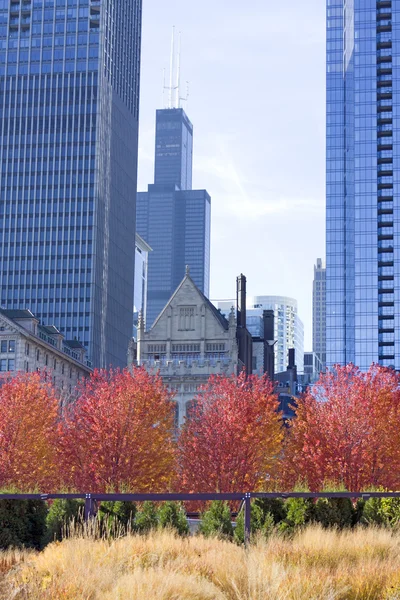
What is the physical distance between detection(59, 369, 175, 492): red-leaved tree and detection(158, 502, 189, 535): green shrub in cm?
2539

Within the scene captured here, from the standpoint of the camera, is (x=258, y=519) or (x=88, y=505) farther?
(x=258, y=519)

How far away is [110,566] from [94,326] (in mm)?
166467

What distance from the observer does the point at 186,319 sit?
114125 mm

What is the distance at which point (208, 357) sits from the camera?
114 meters

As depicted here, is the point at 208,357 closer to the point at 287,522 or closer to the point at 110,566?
the point at 287,522

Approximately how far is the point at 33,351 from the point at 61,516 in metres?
96.4

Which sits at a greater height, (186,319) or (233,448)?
(186,319)

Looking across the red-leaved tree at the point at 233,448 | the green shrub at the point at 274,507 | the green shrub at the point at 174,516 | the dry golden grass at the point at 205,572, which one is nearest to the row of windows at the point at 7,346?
the red-leaved tree at the point at 233,448

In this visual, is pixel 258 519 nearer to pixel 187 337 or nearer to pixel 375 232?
pixel 187 337

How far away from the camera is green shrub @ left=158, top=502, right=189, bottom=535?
3650cm

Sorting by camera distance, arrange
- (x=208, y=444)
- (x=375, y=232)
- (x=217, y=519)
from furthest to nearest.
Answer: (x=375, y=232), (x=208, y=444), (x=217, y=519)

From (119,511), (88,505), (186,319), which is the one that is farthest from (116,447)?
(186,319)

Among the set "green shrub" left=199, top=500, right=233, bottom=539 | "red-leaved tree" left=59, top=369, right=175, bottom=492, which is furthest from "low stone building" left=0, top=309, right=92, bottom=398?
"green shrub" left=199, top=500, right=233, bottom=539

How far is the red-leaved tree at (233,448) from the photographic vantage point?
221ft
